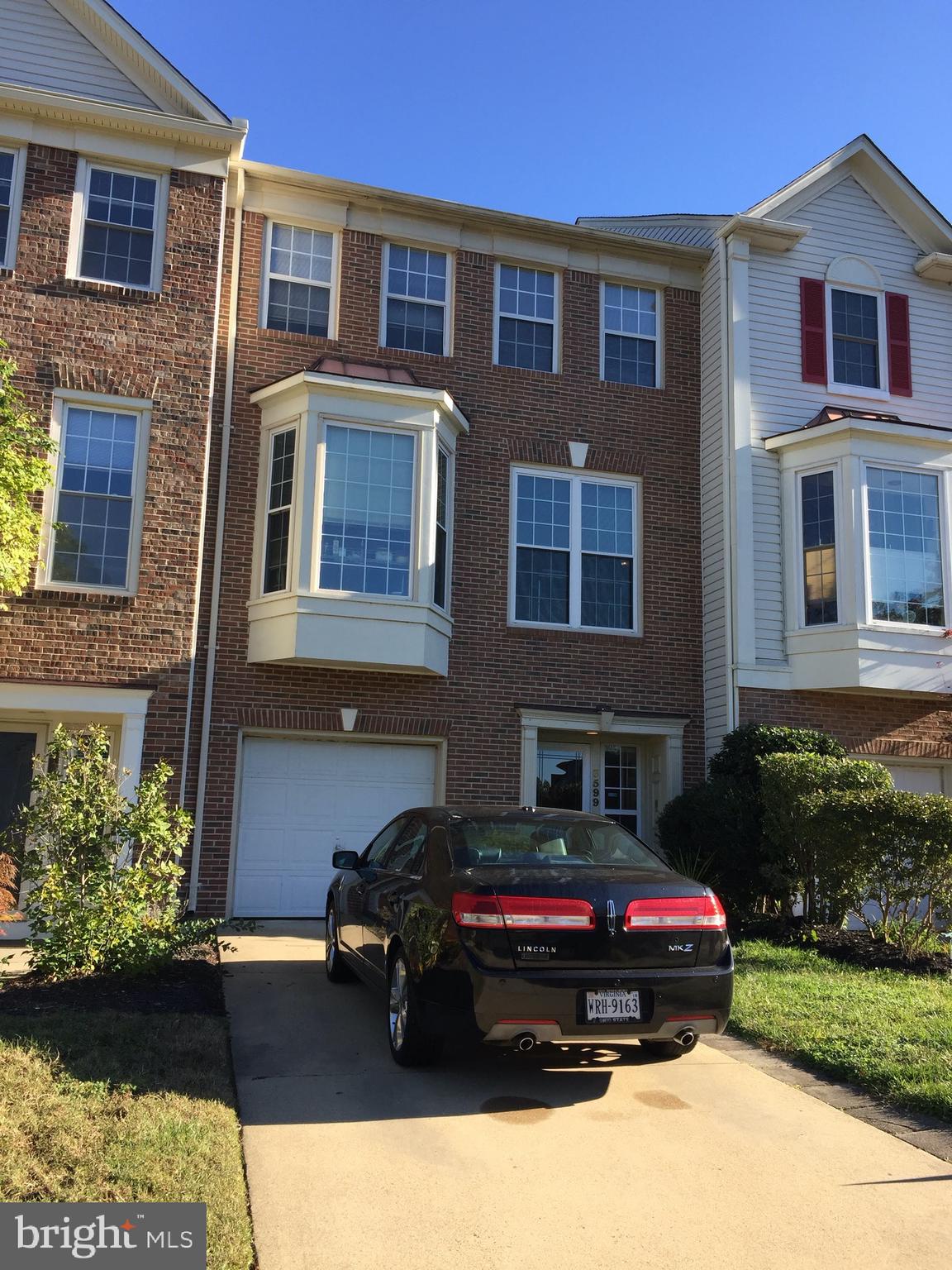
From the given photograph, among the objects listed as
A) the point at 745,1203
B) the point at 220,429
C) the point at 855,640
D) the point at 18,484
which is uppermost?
the point at 220,429

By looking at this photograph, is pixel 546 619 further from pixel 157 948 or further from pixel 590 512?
pixel 157 948

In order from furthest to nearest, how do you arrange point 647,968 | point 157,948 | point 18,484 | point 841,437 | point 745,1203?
point 841,437, point 18,484, point 157,948, point 647,968, point 745,1203

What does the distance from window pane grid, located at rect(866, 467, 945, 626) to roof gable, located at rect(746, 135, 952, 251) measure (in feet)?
13.0

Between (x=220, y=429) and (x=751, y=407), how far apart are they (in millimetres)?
6745

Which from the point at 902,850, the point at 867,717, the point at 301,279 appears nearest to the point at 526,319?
the point at 301,279

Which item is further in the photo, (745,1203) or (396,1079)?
(396,1079)

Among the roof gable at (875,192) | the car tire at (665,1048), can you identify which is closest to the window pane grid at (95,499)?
the car tire at (665,1048)

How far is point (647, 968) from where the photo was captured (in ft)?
17.2

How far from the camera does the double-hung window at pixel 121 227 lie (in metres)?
11.9

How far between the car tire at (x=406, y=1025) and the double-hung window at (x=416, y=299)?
9.21 metres

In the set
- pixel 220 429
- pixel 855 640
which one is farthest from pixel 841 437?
pixel 220 429

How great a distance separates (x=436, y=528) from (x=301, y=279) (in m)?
3.66

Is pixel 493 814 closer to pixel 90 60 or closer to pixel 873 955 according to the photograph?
pixel 873 955

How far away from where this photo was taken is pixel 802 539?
525 inches
